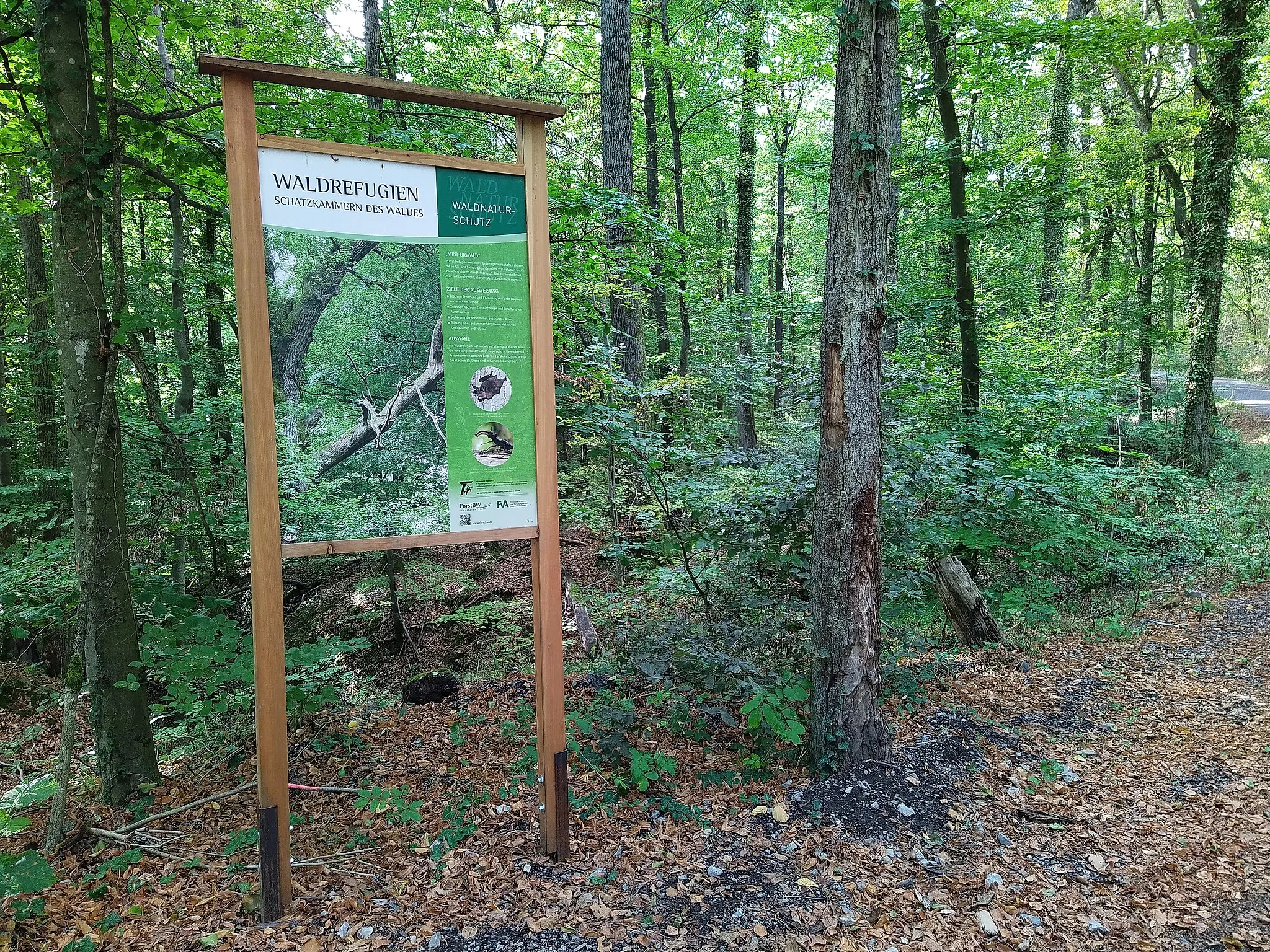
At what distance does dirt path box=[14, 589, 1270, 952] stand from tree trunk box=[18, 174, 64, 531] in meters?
5.37

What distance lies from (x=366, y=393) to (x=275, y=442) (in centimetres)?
42

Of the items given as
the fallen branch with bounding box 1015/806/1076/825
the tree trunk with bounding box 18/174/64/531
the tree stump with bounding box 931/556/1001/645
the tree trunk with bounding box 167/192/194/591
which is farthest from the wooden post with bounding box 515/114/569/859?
the tree trunk with bounding box 18/174/64/531

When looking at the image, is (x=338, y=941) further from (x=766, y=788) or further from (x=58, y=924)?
(x=766, y=788)

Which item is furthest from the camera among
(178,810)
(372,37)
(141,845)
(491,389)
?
(372,37)

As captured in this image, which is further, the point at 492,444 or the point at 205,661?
the point at 205,661

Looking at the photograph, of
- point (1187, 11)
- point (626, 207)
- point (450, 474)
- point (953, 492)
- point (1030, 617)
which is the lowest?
point (1030, 617)

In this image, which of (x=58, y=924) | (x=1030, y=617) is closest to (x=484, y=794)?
(x=58, y=924)

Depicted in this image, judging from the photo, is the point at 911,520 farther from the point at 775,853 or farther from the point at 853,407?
the point at 775,853

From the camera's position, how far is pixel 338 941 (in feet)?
8.91

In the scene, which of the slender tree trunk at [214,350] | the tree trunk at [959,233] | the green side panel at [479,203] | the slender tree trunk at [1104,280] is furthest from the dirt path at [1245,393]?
the slender tree trunk at [214,350]

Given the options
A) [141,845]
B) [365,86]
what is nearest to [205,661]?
[141,845]

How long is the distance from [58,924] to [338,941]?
1169mm

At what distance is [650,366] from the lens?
14.7 meters

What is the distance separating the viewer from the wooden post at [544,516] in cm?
310
